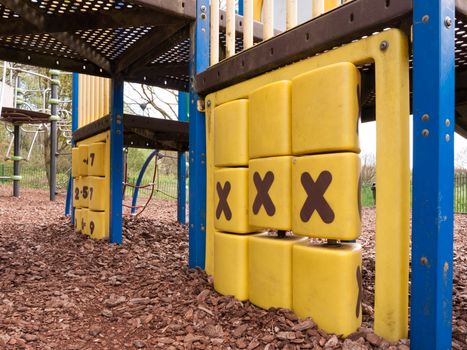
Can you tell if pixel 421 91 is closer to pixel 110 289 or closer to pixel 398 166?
pixel 398 166

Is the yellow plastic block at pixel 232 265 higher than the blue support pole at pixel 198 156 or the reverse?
the reverse

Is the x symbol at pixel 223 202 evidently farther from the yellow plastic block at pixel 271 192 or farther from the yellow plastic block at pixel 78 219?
the yellow plastic block at pixel 78 219

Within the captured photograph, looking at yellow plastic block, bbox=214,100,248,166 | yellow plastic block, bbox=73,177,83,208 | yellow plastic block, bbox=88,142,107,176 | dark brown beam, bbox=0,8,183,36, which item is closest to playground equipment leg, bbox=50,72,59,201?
yellow plastic block, bbox=73,177,83,208

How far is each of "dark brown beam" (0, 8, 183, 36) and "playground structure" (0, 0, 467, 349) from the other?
1 cm

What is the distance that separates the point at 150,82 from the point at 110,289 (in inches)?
105

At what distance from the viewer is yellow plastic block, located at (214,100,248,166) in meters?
2.18

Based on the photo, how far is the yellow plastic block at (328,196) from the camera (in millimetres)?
1636

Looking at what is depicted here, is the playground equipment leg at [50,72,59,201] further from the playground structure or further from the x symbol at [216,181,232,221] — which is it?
the x symbol at [216,181,232,221]

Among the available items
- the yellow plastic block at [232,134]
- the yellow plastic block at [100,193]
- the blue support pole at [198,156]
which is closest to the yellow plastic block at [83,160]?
the yellow plastic block at [100,193]

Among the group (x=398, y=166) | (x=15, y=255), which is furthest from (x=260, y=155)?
(x=15, y=255)

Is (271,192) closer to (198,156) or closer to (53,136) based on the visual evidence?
(198,156)

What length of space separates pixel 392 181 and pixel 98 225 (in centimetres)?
327

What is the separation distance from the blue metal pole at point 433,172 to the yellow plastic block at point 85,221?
3.65m

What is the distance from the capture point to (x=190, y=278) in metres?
2.64
